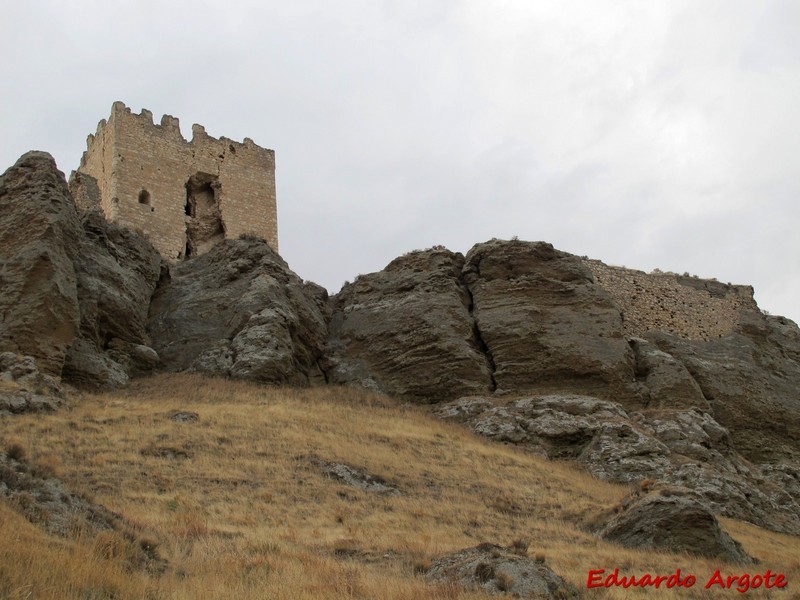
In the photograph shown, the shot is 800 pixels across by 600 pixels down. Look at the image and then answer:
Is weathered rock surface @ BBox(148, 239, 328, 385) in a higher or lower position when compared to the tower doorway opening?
lower

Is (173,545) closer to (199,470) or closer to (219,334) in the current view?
(199,470)

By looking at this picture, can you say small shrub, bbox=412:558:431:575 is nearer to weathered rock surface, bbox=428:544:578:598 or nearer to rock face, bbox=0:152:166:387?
weathered rock surface, bbox=428:544:578:598

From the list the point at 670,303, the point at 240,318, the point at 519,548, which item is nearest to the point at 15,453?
the point at 519,548

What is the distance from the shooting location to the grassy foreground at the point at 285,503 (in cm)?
918

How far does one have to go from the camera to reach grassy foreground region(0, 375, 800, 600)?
361 inches

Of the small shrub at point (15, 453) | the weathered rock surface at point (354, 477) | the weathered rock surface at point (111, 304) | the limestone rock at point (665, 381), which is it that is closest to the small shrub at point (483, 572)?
the weathered rock surface at point (354, 477)

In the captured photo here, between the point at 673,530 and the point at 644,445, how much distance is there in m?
7.34

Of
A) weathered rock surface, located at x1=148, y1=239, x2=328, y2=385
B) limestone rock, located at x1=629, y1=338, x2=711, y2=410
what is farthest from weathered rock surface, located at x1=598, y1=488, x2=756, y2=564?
weathered rock surface, located at x1=148, y1=239, x2=328, y2=385

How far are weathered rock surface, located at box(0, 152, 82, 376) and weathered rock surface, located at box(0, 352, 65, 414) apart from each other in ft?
2.12

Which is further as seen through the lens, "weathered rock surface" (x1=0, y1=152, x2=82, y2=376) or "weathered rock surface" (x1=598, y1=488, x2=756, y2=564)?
"weathered rock surface" (x1=0, y1=152, x2=82, y2=376)

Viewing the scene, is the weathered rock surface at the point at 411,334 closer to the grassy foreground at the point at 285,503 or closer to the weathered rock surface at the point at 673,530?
the grassy foreground at the point at 285,503

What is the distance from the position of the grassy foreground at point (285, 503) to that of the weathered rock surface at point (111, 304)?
944 millimetres

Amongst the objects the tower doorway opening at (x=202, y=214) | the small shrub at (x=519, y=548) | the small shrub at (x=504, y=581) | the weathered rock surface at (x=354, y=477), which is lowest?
the small shrub at (x=504, y=581)

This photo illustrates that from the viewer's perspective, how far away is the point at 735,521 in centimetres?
1925
